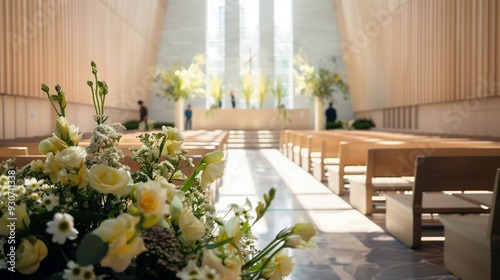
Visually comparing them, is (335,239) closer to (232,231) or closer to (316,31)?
(232,231)

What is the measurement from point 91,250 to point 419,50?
38.7 feet

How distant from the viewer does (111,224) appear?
436 mm

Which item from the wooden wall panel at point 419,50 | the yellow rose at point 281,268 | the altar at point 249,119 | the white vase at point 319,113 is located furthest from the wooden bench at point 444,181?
the altar at point 249,119

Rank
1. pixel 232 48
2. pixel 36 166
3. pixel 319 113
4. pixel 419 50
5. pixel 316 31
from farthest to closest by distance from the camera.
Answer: pixel 232 48
pixel 316 31
pixel 319 113
pixel 419 50
pixel 36 166

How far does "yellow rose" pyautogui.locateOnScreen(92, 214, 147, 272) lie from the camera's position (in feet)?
1.43

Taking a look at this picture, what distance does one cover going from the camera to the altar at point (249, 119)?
1560cm

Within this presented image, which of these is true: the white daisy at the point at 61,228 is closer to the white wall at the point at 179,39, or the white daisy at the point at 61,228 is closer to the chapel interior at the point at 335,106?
the chapel interior at the point at 335,106

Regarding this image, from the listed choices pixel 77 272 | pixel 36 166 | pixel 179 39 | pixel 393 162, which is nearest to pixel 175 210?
pixel 77 272

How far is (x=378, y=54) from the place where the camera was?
49.3 feet

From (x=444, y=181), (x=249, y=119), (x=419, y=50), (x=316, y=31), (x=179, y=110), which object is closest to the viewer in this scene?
(x=444, y=181)

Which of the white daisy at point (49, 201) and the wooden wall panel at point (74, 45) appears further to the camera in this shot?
the wooden wall panel at point (74, 45)

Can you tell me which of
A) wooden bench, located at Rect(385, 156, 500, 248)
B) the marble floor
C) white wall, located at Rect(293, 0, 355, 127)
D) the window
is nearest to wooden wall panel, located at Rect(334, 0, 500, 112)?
white wall, located at Rect(293, 0, 355, 127)

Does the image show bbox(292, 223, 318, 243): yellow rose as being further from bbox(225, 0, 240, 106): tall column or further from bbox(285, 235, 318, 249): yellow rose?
bbox(225, 0, 240, 106): tall column

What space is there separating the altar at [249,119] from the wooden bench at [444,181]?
12554 mm
